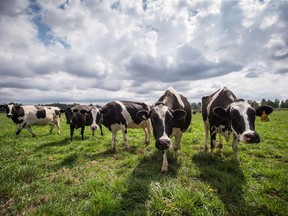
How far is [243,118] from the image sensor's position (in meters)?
4.53

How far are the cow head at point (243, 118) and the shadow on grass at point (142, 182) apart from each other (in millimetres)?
2042

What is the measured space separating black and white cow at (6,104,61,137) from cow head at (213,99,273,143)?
505 inches

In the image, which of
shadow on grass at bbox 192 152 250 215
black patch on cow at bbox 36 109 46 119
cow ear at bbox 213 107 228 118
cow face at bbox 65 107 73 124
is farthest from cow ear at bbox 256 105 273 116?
black patch on cow at bbox 36 109 46 119

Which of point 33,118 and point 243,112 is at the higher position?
point 243,112

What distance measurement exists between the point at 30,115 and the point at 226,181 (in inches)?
540

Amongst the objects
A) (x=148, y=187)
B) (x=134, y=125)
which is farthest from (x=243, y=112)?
(x=134, y=125)

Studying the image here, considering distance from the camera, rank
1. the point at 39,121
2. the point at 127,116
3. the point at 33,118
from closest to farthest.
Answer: the point at 127,116 < the point at 33,118 < the point at 39,121

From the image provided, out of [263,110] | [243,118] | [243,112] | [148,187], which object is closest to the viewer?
[148,187]

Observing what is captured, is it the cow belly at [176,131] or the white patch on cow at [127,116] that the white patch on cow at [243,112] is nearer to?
the cow belly at [176,131]

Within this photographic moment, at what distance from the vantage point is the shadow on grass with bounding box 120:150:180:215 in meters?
3.28

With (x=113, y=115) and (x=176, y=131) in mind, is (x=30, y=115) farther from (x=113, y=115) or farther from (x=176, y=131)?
(x=176, y=131)

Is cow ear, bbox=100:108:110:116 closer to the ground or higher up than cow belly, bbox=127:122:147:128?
higher up

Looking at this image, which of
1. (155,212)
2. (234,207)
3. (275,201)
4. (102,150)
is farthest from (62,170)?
(275,201)

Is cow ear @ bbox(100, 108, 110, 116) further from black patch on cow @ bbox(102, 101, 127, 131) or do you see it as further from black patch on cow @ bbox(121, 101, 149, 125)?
black patch on cow @ bbox(121, 101, 149, 125)
